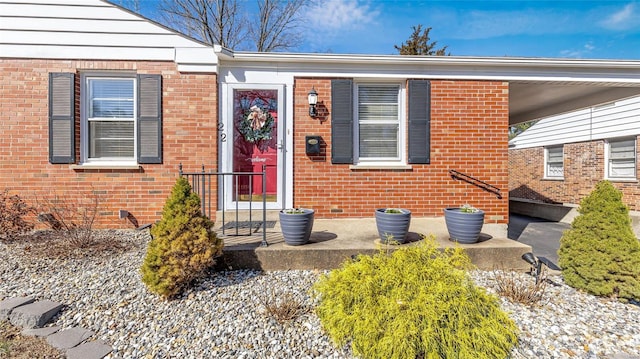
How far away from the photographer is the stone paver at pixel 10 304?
7.88 feet

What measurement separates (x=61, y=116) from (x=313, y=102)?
3821 mm

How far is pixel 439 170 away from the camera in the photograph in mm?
4938

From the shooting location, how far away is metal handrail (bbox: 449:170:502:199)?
4930mm

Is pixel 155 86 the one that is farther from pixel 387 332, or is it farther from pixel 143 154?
pixel 387 332

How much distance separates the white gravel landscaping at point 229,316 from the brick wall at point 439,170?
6.01 ft

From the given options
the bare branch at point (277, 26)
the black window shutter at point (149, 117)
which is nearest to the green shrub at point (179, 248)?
the black window shutter at point (149, 117)

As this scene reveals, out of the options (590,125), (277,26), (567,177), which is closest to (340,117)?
(590,125)

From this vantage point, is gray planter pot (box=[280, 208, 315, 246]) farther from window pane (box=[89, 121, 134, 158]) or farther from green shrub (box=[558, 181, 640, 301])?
window pane (box=[89, 121, 134, 158])

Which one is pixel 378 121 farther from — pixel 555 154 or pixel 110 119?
pixel 555 154

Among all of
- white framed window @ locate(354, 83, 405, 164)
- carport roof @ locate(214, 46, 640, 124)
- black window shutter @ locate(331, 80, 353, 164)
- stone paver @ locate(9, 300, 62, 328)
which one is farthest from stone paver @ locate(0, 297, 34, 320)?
white framed window @ locate(354, 83, 405, 164)

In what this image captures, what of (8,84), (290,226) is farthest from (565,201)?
(8,84)

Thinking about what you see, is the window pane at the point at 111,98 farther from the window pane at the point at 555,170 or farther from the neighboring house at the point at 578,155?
the window pane at the point at 555,170

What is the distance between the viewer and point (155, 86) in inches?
181

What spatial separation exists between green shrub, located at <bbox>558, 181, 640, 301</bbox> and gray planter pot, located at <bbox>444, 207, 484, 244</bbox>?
2.69 feet
